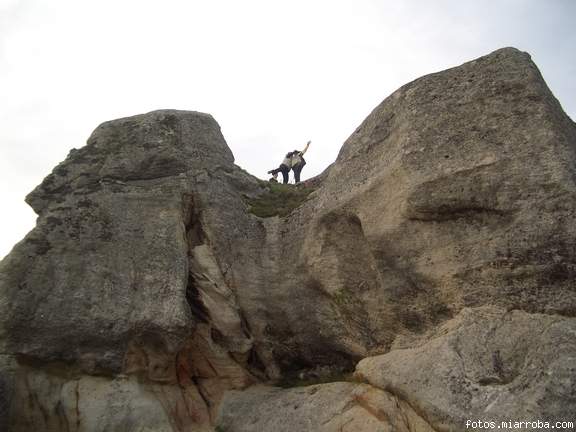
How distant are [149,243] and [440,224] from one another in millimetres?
7209

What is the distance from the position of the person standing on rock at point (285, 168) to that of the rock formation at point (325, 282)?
7.64 metres

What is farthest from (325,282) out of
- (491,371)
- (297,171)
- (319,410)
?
(297,171)

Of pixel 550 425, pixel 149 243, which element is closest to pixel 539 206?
pixel 550 425

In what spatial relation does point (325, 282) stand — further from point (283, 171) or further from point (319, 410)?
point (283, 171)

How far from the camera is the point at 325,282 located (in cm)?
1410

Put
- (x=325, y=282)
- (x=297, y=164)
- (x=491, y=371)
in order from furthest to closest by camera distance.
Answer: (x=297, y=164) < (x=325, y=282) < (x=491, y=371)

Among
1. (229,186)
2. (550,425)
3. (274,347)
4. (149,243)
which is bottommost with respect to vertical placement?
(550,425)

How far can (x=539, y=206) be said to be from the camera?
1059 cm

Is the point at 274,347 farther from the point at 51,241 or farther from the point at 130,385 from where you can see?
the point at 51,241

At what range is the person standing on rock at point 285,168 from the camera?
990 inches

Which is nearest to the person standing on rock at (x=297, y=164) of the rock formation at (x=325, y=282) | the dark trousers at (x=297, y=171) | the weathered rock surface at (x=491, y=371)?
the dark trousers at (x=297, y=171)

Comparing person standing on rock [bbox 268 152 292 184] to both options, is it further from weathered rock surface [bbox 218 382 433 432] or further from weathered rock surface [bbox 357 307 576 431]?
weathered rock surface [bbox 357 307 576 431]

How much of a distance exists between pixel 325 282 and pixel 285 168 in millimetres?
11706

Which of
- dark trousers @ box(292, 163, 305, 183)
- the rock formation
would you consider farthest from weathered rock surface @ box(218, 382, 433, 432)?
dark trousers @ box(292, 163, 305, 183)
